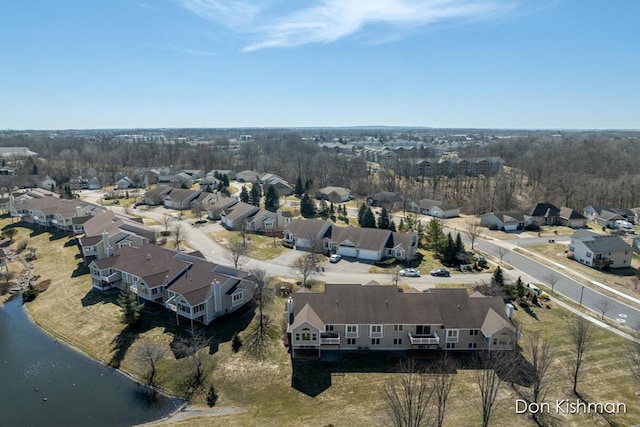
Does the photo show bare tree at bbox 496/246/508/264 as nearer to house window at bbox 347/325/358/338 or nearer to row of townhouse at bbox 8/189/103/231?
house window at bbox 347/325/358/338

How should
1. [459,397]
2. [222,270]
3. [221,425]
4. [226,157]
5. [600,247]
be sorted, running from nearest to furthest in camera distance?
[221,425], [459,397], [222,270], [600,247], [226,157]

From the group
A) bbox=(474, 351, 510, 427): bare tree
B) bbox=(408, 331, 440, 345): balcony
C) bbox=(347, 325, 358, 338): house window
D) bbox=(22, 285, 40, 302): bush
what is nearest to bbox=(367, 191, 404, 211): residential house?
bbox=(408, 331, 440, 345): balcony

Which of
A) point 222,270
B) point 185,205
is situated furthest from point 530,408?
point 185,205

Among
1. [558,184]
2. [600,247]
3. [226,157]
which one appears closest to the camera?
[600,247]

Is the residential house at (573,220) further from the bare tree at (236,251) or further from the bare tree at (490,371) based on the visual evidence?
the bare tree at (236,251)

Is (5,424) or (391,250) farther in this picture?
(391,250)

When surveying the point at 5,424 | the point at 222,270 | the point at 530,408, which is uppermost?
the point at 222,270

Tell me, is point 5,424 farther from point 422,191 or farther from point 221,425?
point 422,191
